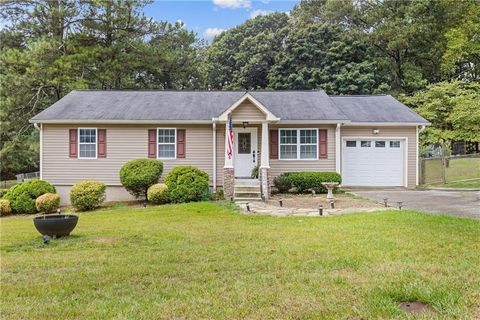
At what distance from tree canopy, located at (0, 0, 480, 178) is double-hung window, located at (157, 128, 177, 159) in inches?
401

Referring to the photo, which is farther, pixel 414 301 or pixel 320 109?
pixel 320 109

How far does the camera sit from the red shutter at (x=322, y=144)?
15664 millimetres

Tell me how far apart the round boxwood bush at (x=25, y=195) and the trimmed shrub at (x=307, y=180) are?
934 cm

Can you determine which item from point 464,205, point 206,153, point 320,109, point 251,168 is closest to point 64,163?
point 206,153

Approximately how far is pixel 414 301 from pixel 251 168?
39.4ft

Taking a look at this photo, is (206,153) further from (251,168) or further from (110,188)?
(110,188)

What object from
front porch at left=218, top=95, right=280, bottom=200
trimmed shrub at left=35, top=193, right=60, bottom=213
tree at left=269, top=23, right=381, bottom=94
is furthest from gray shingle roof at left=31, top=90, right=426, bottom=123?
tree at left=269, top=23, right=381, bottom=94

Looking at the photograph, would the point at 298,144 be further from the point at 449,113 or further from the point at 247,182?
the point at 449,113

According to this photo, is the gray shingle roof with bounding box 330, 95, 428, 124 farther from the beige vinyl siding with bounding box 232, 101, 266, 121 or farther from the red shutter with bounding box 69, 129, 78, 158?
the red shutter with bounding box 69, 129, 78, 158

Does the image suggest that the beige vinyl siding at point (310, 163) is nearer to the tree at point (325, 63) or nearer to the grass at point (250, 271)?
the grass at point (250, 271)

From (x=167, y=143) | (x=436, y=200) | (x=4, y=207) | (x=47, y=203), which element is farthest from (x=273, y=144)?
(x=4, y=207)

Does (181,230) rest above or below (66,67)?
below

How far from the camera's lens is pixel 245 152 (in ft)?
52.0

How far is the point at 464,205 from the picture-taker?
1089 centimetres
